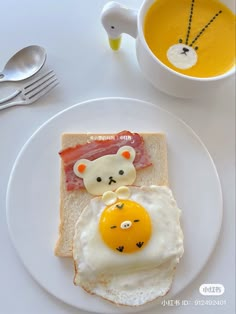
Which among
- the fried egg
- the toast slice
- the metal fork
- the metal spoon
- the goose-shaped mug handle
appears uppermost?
the goose-shaped mug handle

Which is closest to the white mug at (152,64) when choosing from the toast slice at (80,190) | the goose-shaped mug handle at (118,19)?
the goose-shaped mug handle at (118,19)

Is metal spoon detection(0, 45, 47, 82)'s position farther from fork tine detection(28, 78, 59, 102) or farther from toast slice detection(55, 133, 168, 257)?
toast slice detection(55, 133, 168, 257)

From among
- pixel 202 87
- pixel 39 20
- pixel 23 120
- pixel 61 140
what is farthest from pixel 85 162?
pixel 39 20

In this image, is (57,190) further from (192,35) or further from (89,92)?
(192,35)

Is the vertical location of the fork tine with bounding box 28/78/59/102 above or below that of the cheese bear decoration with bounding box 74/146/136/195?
above

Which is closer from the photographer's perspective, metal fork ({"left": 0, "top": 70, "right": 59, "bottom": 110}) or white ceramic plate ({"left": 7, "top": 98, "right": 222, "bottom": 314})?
white ceramic plate ({"left": 7, "top": 98, "right": 222, "bottom": 314})

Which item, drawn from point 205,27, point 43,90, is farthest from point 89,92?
point 205,27

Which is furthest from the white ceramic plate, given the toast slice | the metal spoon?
the metal spoon
